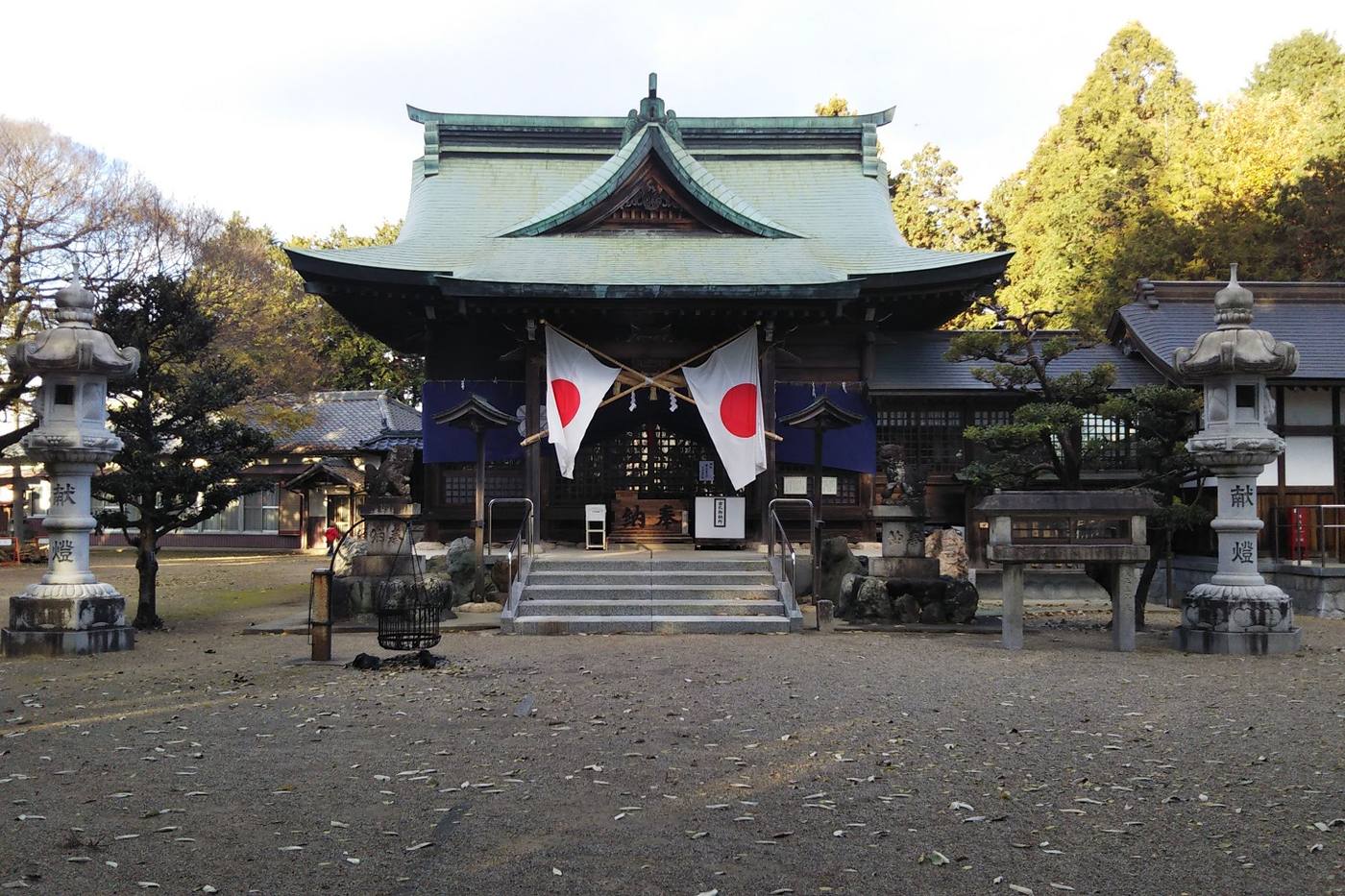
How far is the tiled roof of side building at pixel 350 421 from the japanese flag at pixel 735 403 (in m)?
18.0

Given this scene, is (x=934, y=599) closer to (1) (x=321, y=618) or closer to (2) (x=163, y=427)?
(1) (x=321, y=618)

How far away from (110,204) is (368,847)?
25.0m

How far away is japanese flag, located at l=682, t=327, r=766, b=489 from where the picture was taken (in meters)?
16.3

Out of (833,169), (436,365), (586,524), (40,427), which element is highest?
(833,169)

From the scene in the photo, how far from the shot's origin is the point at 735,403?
16.5 metres

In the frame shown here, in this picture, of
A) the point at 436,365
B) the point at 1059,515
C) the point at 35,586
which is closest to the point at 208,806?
the point at 35,586

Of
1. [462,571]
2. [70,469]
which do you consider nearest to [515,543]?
[462,571]

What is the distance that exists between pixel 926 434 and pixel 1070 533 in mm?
7180

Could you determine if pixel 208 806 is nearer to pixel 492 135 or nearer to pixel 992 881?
pixel 992 881

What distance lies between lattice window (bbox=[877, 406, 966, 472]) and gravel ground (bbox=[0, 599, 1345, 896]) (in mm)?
8286

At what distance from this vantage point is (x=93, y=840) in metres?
5.05

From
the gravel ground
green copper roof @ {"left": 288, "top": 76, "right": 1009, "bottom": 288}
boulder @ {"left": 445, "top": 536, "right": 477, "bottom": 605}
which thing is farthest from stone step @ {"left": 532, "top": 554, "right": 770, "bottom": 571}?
the gravel ground

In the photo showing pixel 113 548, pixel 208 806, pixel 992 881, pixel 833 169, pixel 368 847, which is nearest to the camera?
pixel 992 881

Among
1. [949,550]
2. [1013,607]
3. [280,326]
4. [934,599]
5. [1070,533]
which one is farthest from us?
[280,326]
